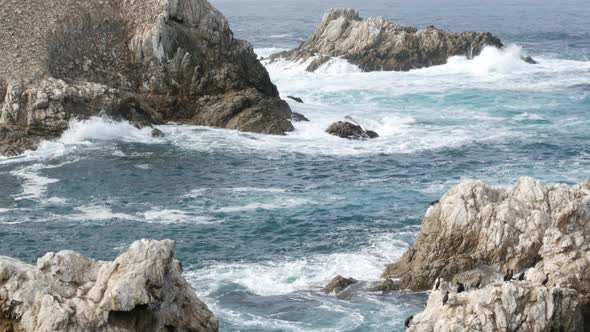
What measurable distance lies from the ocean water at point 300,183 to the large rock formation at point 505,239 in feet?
6.18

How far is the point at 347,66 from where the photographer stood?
3654 inches

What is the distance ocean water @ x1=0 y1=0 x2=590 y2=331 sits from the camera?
3669cm

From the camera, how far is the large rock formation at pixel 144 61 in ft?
195

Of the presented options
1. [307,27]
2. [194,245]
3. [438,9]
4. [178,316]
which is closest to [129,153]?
[194,245]

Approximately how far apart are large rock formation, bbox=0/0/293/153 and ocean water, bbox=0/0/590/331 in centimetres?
208

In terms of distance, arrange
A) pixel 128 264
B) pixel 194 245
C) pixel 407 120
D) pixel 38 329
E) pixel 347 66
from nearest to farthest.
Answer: pixel 38 329, pixel 128 264, pixel 194 245, pixel 407 120, pixel 347 66

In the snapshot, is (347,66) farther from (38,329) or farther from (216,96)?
(38,329)

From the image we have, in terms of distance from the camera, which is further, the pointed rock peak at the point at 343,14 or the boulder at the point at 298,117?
the pointed rock peak at the point at 343,14

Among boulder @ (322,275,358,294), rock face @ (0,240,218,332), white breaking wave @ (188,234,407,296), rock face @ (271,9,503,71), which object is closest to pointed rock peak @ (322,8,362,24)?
rock face @ (271,9,503,71)

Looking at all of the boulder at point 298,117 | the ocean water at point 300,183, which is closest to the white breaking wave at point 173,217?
the ocean water at point 300,183

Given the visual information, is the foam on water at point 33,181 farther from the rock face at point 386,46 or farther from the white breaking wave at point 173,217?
the rock face at point 386,46

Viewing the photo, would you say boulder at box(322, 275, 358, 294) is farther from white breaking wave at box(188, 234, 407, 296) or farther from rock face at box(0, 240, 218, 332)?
rock face at box(0, 240, 218, 332)

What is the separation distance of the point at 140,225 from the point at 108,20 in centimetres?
2590

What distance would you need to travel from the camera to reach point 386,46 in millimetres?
95875
